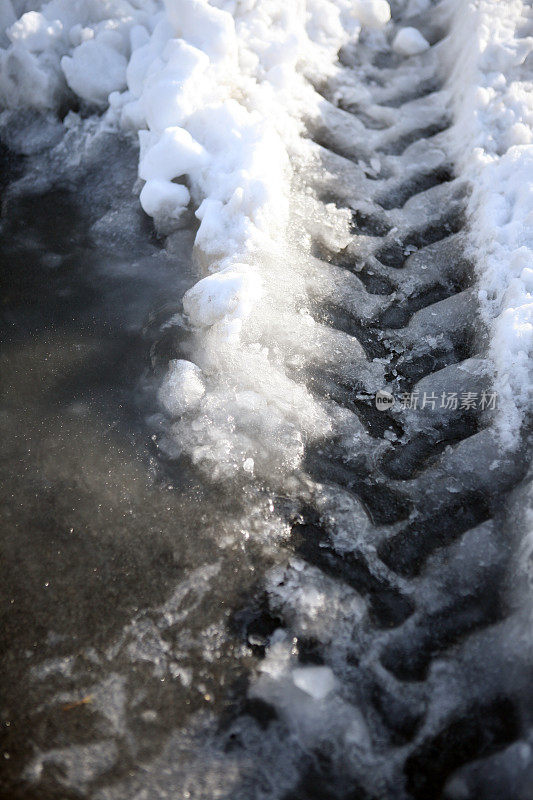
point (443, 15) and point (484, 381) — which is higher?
point (443, 15)

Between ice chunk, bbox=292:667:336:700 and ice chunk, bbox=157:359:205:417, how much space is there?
79 centimetres

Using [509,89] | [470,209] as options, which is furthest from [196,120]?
[509,89]

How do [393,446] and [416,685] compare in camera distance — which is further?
[393,446]

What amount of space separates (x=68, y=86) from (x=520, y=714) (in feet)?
9.49

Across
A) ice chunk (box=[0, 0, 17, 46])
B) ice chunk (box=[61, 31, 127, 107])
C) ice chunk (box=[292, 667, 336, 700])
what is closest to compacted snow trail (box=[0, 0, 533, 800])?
ice chunk (box=[292, 667, 336, 700])

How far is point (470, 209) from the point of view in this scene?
230cm

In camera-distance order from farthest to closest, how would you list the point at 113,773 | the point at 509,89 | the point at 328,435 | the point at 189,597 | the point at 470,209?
the point at 509,89 < the point at 470,209 < the point at 328,435 < the point at 189,597 < the point at 113,773

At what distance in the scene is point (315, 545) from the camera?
5.22 ft

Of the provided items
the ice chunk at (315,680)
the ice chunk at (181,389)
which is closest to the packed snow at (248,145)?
the ice chunk at (181,389)

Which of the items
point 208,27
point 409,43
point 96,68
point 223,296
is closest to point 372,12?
point 409,43

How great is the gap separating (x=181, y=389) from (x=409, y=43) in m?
2.15

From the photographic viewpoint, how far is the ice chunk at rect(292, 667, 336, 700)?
4.45ft

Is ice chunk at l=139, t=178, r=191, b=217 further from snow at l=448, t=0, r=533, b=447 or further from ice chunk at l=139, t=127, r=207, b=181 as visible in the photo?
snow at l=448, t=0, r=533, b=447

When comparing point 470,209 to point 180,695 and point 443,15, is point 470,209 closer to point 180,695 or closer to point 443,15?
point 443,15
